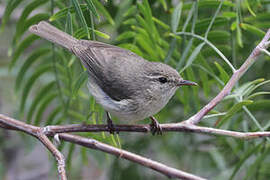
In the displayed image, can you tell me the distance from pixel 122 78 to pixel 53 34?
63 centimetres

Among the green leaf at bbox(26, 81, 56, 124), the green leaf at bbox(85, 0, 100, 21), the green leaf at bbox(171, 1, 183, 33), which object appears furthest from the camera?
the green leaf at bbox(26, 81, 56, 124)

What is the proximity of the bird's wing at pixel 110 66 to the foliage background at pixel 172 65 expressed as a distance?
0.10 meters

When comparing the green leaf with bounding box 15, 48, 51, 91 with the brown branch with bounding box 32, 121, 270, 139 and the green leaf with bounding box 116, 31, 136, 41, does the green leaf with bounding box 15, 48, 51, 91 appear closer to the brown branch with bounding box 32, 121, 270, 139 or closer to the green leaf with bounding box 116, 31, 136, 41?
the green leaf with bounding box 116, 31, 136, 41

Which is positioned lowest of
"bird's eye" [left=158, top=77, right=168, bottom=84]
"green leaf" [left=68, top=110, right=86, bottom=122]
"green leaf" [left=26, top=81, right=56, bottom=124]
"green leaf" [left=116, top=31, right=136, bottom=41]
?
"green leaf" [left=68, top=110, right=86, bottom=122]

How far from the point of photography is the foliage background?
287cm

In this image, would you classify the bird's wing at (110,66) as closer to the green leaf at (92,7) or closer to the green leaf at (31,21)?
the green leaf at (31,21)

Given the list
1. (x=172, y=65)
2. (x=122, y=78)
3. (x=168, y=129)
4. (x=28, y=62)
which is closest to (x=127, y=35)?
(x=122, y=78)

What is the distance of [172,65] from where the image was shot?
135 inches

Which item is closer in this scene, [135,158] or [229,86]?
[135,158]

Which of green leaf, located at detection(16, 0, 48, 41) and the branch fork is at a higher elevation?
green leaf, located at detection(16, 0, 48, 41)

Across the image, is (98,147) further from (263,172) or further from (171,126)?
(263,172)

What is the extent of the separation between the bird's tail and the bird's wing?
0.26ft

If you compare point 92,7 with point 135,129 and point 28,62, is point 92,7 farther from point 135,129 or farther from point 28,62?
point 28,62

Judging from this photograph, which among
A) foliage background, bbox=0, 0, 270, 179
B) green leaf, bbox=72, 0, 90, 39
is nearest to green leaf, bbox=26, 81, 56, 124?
foliage background, bbox=0, 0, 270, 179
